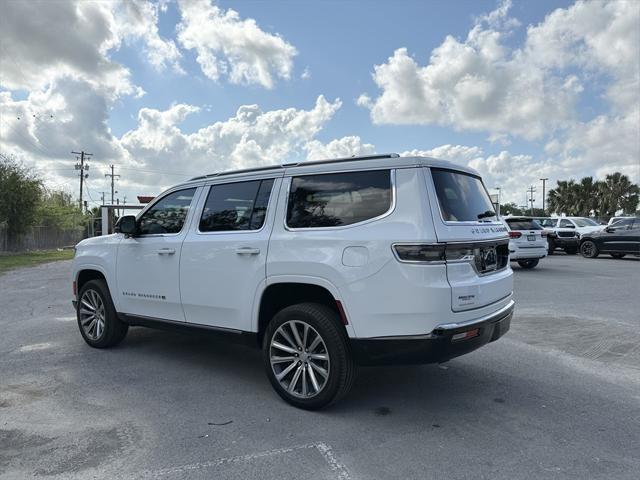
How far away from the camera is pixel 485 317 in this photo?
152 inches

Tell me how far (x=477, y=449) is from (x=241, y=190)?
2.99 meters

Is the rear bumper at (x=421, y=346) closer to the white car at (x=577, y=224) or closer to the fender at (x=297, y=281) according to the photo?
the fender at (x=297, y=281)

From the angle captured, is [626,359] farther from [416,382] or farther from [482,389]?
[416,382]

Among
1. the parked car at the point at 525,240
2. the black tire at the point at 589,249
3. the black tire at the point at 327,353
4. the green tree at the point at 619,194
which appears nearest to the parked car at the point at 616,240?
the black tire at the point at 589,249

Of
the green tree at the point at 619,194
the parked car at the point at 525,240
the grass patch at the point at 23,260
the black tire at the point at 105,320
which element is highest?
the green tree at the point at 619,194

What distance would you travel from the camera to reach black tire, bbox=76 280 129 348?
5.79m

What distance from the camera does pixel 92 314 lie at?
606cm

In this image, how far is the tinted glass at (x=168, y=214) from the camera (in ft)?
16.9

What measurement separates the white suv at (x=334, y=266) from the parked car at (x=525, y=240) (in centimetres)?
1085

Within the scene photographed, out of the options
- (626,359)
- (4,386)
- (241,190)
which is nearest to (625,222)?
(626,359)

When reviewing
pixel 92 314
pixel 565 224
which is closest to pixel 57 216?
pixel 565 224

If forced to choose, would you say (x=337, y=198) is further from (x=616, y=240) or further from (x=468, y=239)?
(x=616, y=240)

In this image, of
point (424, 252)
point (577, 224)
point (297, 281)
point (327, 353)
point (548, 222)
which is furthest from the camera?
point (548, 222)

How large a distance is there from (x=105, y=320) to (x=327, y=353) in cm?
331
